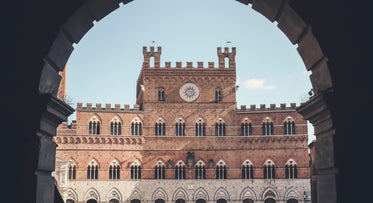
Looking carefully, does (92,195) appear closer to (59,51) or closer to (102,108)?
(102,108)

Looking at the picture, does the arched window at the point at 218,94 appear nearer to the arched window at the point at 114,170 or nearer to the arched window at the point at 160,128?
the arched window at the point at 160,128

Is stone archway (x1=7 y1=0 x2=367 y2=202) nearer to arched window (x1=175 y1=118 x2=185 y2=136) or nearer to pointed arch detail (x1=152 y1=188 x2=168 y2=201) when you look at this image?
pointed arch detail (x1=152 y1=188 x2=168 y2=201)

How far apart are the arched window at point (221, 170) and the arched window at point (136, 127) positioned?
8.43 m

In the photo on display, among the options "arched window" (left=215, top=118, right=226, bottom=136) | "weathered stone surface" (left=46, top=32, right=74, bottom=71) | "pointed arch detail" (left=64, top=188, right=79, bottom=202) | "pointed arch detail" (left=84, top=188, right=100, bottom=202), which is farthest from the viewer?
"arched window" (left=215, top=118, right=226, bottom=136)

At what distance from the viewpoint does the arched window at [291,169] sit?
4078cm

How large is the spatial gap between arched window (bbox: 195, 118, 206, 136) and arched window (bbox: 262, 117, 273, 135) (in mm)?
6068

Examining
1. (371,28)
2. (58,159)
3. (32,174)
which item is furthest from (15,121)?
(58,159)

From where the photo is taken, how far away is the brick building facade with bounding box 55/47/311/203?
39.6 meters

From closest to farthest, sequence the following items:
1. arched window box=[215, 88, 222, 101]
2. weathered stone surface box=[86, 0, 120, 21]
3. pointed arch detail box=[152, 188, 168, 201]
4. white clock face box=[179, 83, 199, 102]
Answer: weathered stone surface box=[86, 0, 120, 21]
pointed arch detail box=[152, 188, 168, 201]
white clock face box=[179, 83, 199, 102]
arched window box=[215, 88, 222, 101]

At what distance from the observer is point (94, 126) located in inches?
1596

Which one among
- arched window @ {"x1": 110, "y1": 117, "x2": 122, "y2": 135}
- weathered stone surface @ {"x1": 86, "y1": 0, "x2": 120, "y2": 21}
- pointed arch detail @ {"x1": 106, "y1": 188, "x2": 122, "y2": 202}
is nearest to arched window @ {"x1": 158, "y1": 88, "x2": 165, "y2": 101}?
arched window @ {"x1": 110, "y1": 117, "x2": 122, "y2": 135}

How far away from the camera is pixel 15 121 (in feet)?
17.6

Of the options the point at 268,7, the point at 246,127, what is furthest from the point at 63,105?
the point at 246,127

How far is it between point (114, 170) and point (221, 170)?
1040 centimetres
